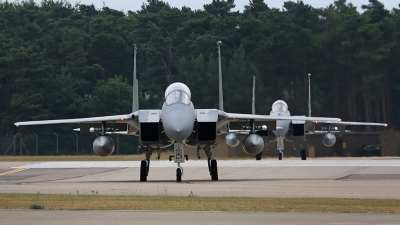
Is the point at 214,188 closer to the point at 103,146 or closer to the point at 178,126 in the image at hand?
the point at 178,126

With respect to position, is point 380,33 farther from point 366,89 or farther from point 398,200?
point 398,200

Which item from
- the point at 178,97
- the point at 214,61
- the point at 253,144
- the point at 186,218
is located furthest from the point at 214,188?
the point at 214,61

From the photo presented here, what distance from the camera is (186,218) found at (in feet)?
39.8

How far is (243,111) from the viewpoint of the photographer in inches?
1892

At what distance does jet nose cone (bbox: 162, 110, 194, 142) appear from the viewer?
20641mm

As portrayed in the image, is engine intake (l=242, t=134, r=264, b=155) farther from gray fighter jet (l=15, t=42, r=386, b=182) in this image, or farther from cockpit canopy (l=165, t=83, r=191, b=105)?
cockpit canopy (l=165, t=83, r=191, b=105)

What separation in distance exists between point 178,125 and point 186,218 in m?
8.65

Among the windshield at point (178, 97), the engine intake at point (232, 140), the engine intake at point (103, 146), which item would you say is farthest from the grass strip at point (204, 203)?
the engine intake at point (232, 140)

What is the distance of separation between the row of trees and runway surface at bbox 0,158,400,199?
16290 millimetres

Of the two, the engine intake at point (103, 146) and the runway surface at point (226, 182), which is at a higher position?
the engine intake at point (103, 146)

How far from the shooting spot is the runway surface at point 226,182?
17766 millimetres

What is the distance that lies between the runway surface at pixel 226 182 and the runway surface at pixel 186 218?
4.00 meters

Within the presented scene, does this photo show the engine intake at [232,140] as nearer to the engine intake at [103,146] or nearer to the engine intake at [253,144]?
the engine intake at [253,144]

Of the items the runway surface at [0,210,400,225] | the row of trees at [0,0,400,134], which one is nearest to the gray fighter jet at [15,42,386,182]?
the runway surface at [0,210,400,225]
